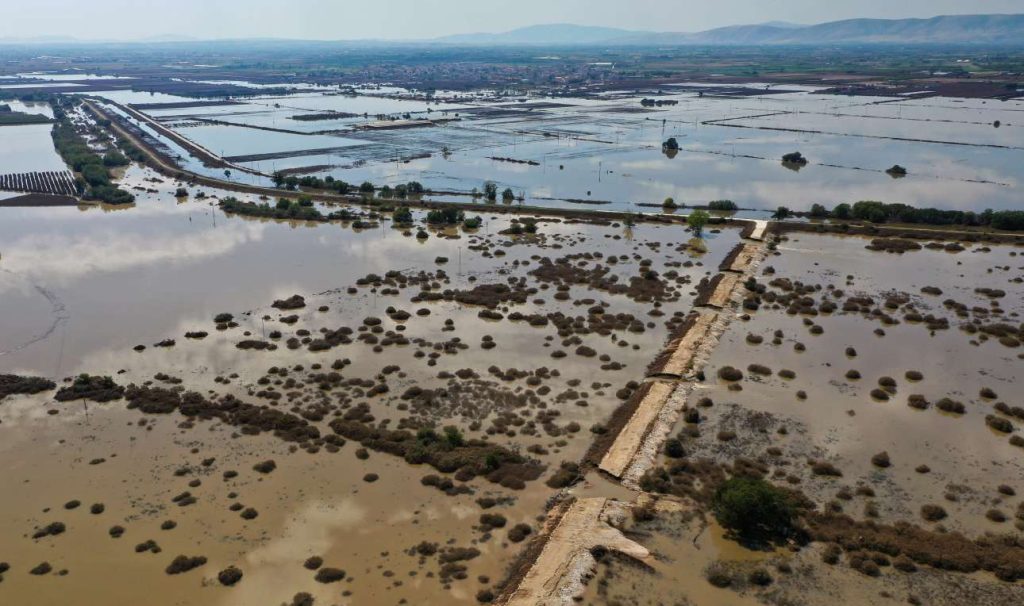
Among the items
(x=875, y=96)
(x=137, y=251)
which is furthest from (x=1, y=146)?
(x=875, y=96)

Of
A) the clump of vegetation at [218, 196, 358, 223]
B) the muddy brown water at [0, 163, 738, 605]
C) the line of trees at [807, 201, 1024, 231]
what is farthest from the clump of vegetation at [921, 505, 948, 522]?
the clump of vegetation at [218, 196, 358, 223]

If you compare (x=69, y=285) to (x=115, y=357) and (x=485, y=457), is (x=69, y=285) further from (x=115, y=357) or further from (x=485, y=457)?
(x=485, y=457)

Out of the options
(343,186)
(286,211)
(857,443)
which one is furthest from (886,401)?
(343,186)

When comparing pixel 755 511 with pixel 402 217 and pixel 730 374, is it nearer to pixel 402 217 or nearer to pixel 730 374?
pixel 730 374

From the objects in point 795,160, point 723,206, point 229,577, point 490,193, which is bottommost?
point 229,577

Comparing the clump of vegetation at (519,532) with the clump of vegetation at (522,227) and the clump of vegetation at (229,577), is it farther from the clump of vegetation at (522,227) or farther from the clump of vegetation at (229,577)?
the clump of vegetation at (522,227)

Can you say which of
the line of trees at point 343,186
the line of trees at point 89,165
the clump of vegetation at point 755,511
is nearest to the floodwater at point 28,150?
the line of trees at point 89,165
